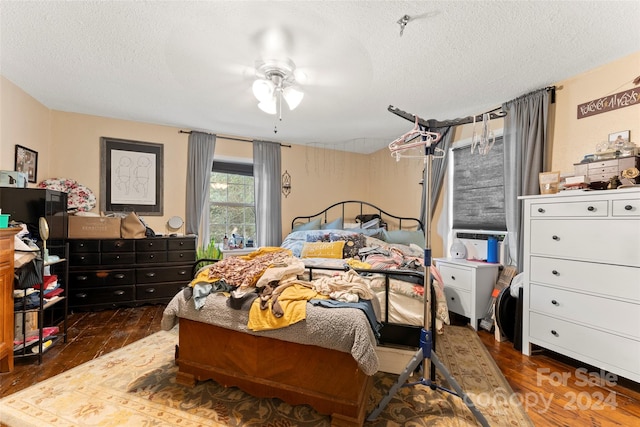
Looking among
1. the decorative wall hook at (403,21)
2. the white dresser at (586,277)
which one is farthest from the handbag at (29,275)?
the white dresser at (586,277)

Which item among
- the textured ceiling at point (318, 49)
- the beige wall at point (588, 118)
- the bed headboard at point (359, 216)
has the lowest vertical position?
the bed headboard at point (359, 216)

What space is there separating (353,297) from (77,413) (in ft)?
5.69

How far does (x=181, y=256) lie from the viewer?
12.5 feet

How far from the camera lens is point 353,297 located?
179cm

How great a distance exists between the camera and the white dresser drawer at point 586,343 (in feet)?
6.15

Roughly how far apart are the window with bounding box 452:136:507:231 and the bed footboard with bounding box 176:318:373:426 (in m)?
2.53

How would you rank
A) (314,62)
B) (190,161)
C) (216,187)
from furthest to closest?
1. (216,187)
2. (190,161)
3. (314,62)

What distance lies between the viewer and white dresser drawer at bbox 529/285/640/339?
74.2 inches

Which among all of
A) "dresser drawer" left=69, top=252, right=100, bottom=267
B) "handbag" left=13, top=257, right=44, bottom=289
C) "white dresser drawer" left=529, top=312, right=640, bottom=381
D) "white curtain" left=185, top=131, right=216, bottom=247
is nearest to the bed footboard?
"handbag" left=13, top=257, right=44, bottom=289

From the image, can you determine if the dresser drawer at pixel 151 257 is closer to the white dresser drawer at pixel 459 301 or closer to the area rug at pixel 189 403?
the area rug at pixel 189 403

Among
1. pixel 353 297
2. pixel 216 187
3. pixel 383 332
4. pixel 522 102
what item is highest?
pixel 522 102

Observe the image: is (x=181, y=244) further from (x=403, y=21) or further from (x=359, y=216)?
(x=403, y=21)

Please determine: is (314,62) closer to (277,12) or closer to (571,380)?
(277,12)

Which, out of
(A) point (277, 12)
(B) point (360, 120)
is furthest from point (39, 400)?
(B) point (360, 120)
